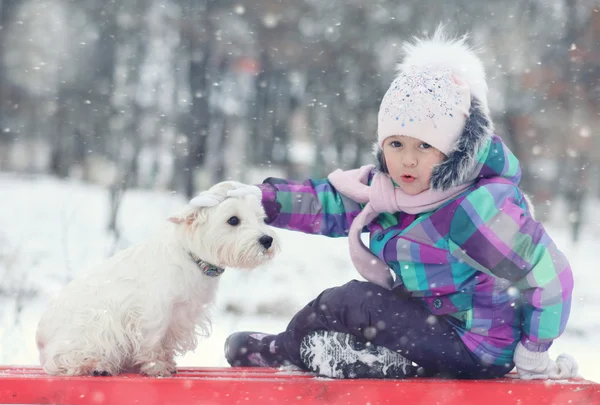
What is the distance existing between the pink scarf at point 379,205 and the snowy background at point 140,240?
1524 mm

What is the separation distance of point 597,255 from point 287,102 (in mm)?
5700

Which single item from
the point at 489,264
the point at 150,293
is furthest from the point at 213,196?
the point at 489,264

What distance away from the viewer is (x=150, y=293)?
2768mm

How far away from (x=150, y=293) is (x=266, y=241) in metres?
0.53

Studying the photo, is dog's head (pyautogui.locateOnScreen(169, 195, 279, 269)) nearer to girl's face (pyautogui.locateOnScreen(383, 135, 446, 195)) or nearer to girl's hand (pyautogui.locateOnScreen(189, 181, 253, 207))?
girl's hand (pyautogui.locateOnScreen(189, 181, 253, 207))

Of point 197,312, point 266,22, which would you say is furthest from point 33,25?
point 197,312

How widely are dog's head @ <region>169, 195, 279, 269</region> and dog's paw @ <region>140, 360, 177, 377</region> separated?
0.48m

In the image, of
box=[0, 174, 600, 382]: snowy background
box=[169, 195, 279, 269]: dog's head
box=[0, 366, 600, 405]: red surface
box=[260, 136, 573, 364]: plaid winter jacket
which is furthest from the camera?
box=[0, 174, 600, 382]: snowy background

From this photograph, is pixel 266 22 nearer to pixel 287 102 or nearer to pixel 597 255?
pixel 287 102

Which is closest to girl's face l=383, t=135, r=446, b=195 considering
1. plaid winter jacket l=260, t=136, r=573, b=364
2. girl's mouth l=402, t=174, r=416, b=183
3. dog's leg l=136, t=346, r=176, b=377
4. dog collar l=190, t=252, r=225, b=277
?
girl's mouth l=402, t=174, r=416, b=183

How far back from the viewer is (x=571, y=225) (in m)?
11.4

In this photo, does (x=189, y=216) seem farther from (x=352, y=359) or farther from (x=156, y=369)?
(x=352, y=359)

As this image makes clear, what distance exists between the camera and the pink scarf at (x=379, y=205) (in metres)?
2.69

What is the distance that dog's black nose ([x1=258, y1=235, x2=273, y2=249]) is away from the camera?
2.89 m
